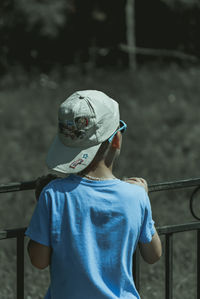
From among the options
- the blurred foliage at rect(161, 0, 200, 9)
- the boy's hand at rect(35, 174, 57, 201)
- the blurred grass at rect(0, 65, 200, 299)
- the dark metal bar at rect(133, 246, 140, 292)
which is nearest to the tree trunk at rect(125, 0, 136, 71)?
the blurred foliage at rect(161, 0, 200, 9)

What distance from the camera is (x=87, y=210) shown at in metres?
1.85

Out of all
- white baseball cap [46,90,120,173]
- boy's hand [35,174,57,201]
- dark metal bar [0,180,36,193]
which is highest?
white baseball cap [46,90,120,173]

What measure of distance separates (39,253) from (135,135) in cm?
581

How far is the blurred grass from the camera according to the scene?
4582 millimetres

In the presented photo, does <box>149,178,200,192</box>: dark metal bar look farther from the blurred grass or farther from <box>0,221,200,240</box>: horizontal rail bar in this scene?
the blurred grass

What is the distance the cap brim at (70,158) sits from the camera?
1835 millimetres

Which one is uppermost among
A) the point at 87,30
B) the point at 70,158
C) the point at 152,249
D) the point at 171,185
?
the point at 87,30

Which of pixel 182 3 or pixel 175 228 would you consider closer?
pixel 175 228

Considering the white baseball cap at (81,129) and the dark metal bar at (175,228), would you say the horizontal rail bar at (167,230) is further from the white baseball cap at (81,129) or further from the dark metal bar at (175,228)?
the white baseball cap at (81,129)

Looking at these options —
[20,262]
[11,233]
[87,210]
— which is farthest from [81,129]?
[20,262]

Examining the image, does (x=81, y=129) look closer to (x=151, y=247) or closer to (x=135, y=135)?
(x=151, y=247)

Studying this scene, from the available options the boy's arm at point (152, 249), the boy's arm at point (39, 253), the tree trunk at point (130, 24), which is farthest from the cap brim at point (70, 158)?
the tree trunk at point (130, 24)

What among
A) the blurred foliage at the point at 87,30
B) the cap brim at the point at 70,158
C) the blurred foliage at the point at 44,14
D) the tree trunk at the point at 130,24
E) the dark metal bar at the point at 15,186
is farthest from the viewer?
the tree trunk at the point at 130,24

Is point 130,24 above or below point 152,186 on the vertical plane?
above
